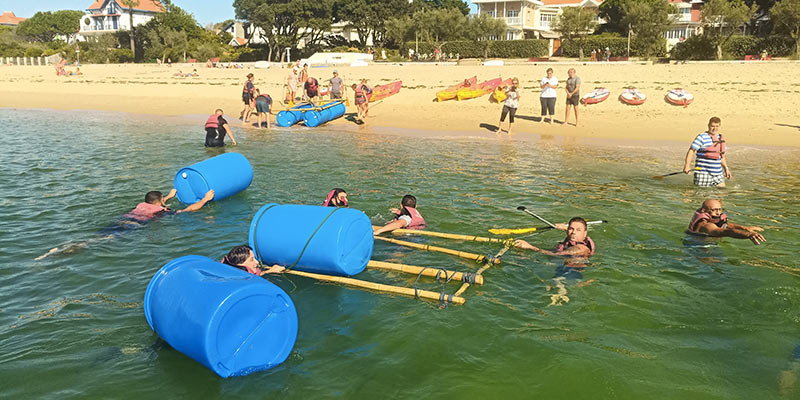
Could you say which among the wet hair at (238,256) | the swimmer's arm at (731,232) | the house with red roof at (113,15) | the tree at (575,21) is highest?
the house with red roof at (113,15)

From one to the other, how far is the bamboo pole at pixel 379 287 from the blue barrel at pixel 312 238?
0.09 metres

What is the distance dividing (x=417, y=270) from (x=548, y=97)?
16034 mm

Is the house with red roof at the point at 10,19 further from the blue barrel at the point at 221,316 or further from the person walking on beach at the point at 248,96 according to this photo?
the blue barrel at the point at 221,316

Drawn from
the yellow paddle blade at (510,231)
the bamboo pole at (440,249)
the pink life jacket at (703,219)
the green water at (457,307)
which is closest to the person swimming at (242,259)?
the green water at (457,307)

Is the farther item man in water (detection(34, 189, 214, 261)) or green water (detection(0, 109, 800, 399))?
man in water (detection(34, 189, 214, 261))

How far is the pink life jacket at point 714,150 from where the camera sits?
12.0 metres

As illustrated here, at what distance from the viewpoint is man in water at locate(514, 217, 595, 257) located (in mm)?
8570

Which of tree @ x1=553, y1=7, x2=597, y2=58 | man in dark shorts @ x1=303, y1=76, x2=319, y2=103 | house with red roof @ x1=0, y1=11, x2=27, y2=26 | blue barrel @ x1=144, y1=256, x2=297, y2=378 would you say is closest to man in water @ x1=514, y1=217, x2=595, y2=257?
blue barrel @ x1=144, y1=256, x2=297, y2=378

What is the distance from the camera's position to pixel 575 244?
28.4 feet

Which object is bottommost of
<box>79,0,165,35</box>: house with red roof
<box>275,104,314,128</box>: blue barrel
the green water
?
the green water

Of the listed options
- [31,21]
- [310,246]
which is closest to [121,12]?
[31,21]

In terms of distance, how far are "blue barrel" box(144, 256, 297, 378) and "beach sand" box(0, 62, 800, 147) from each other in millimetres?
17384

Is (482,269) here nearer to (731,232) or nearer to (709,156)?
(731,232)

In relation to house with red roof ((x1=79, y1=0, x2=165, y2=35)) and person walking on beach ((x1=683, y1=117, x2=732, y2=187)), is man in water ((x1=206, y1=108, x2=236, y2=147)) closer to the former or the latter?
person walking on beach ((x1=683, y1=117, x2=732, y2=187))
